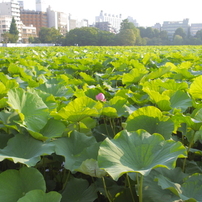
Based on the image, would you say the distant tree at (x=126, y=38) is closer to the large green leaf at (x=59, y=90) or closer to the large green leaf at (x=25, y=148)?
the large green leaf at (x=59, y=90)

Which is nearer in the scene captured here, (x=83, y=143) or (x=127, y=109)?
(x=83, y=143)

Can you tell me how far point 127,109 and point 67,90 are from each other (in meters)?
0.32

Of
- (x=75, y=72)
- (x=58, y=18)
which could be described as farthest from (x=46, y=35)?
(x=75, y=72)

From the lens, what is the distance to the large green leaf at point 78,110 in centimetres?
65

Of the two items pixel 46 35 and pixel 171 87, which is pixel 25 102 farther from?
pixel 46 35

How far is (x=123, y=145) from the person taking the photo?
530 millimetres

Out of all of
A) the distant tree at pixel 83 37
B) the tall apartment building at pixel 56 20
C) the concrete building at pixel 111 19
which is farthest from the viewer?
the concrete building at pixel 111 19

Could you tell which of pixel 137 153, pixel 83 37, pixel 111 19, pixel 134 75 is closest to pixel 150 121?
pixel 137 153

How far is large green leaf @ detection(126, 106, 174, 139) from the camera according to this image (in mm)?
646

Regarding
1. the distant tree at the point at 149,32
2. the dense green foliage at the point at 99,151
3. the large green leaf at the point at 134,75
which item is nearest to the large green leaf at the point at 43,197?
the dense green foliage at the point at 99,151

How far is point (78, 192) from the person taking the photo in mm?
622

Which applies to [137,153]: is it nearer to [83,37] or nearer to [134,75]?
[134,75]

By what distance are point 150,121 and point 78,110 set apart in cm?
19

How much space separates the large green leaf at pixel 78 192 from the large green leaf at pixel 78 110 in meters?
0.16
